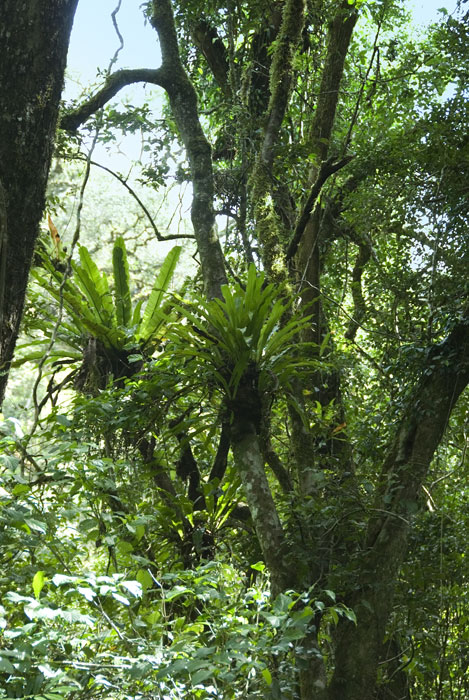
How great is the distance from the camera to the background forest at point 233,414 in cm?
156

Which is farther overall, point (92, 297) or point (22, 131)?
point (92, 297)

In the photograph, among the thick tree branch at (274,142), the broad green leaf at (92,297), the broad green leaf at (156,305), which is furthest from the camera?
the thick tree branch at (274,142)

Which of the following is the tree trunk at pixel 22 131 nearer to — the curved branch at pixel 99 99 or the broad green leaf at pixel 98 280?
the curved branch at pixel 99 99

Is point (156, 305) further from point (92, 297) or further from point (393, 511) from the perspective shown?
point (393, 511)

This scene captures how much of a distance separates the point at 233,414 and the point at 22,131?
1522 mm

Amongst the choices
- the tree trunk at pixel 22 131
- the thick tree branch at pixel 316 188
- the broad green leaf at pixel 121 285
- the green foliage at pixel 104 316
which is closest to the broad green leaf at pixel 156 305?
the green foliage at pixel 104 316

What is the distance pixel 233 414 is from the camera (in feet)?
8.93

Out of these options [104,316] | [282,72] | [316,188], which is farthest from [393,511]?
[282,72]

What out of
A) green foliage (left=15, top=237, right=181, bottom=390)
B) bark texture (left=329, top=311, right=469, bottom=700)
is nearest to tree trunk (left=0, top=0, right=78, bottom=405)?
bark texture (left=329, top=311, right=469, bottom=700)

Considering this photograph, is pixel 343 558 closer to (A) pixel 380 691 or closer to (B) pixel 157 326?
(A) pixel 380 691

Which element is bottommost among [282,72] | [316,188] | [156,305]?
[156,305]

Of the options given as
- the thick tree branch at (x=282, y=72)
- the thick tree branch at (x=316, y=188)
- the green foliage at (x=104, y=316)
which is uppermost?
the thick tree branch at (x=282, y=72)

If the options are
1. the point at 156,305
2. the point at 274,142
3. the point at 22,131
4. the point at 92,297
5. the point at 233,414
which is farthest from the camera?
the point at 274,142

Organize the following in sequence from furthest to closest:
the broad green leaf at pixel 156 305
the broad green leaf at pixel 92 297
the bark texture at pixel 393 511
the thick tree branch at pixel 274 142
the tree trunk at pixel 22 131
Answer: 1. the thick tree branch at pixel 274 142
2. the broad green leaf at pixel 156 305
3. the broad green leaf at pixel 92 297
4. the bark texture at pixel 393 511
5. the tree trunk at pixel 22 131
